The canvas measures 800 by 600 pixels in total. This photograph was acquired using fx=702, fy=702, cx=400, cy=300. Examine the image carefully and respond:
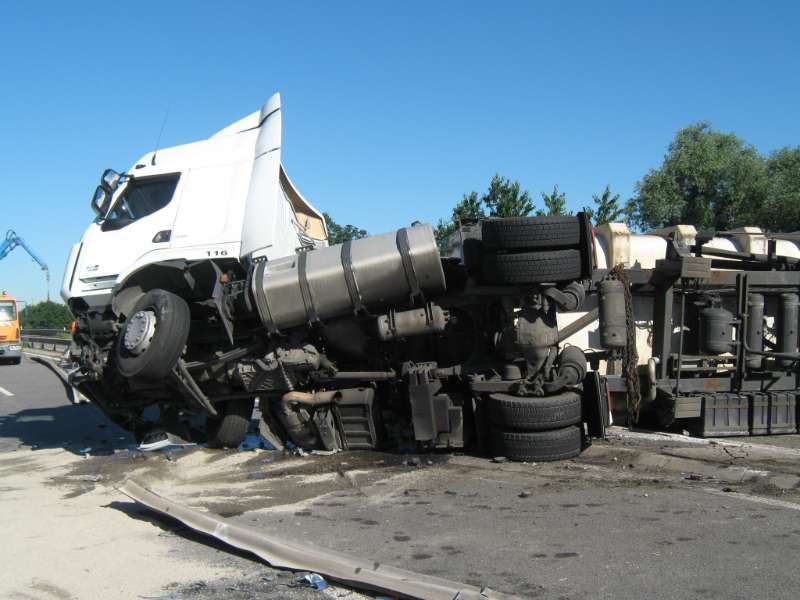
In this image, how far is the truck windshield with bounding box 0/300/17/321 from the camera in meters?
27.7

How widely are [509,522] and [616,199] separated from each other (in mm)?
17407

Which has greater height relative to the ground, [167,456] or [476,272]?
[476,272]

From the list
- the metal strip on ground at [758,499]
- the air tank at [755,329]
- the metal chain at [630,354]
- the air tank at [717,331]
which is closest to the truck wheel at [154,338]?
the metal chain at [630,354]

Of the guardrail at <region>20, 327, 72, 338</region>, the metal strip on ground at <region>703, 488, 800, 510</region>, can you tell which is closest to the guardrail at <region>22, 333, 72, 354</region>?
the guardrail at <region>20, 327, 72, 338</region>

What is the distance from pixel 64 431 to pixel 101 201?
156 inches

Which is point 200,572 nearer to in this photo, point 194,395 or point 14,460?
point 194,395

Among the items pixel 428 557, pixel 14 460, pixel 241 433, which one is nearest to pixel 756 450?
pixel 428 557

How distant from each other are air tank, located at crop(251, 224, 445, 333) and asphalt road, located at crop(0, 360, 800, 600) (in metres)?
1.54

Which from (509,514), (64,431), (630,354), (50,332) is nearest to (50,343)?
(50,332)

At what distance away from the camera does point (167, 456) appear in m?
7.60

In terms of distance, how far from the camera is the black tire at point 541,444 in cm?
650

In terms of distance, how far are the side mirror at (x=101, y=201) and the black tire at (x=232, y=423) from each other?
2.55 m

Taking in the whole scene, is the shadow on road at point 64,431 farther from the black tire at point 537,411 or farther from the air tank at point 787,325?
the air tank at point 787,325

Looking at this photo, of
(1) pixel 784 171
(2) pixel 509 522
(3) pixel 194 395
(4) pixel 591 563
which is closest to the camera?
(4) pixel 591 563
